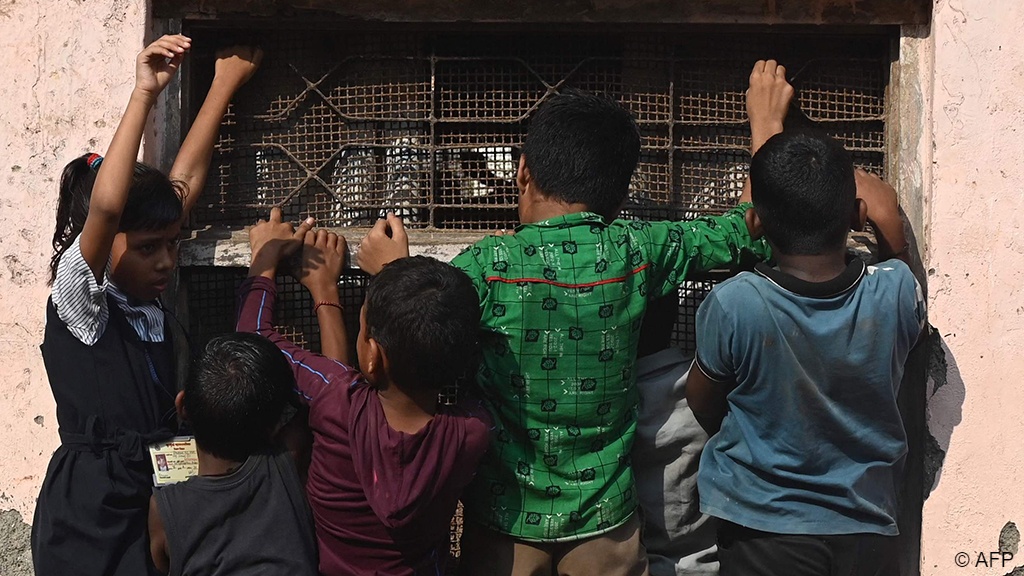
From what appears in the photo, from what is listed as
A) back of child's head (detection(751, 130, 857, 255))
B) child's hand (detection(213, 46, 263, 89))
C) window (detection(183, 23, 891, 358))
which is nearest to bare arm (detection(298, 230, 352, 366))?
window (detection(183, 23, 891, 358))

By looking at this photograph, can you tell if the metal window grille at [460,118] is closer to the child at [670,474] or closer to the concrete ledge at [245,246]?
the concrete ledge at [245,246]

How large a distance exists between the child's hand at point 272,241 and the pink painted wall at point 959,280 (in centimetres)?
48

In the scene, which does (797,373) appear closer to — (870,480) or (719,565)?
(870,480)

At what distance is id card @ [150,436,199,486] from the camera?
2463 mm

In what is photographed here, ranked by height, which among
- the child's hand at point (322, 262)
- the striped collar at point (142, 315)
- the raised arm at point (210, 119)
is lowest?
the striped collar at point (142, 315)

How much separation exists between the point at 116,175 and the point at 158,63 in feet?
1.03

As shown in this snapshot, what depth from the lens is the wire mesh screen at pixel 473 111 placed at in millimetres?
3043

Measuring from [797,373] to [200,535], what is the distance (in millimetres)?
1351

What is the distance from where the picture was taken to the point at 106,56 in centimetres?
287

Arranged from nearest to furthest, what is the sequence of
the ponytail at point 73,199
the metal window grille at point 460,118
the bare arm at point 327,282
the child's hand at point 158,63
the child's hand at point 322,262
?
the child's hand at point 158,63 < the ponytail at point 73,199 < the bare arm at point 327,282 < the child's hand at point 322,262 < the metal window grille at point 460,118

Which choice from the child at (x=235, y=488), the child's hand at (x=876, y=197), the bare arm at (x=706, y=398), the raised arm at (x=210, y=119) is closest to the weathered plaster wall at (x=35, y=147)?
the raised arm at (x=210, y=119)

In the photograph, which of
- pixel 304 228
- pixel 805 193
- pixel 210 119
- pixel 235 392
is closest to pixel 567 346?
pixel 805 193

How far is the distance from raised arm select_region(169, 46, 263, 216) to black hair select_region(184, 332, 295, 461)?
66 cm

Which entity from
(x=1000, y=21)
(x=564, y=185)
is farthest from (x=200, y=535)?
(x=1000, y=21)
